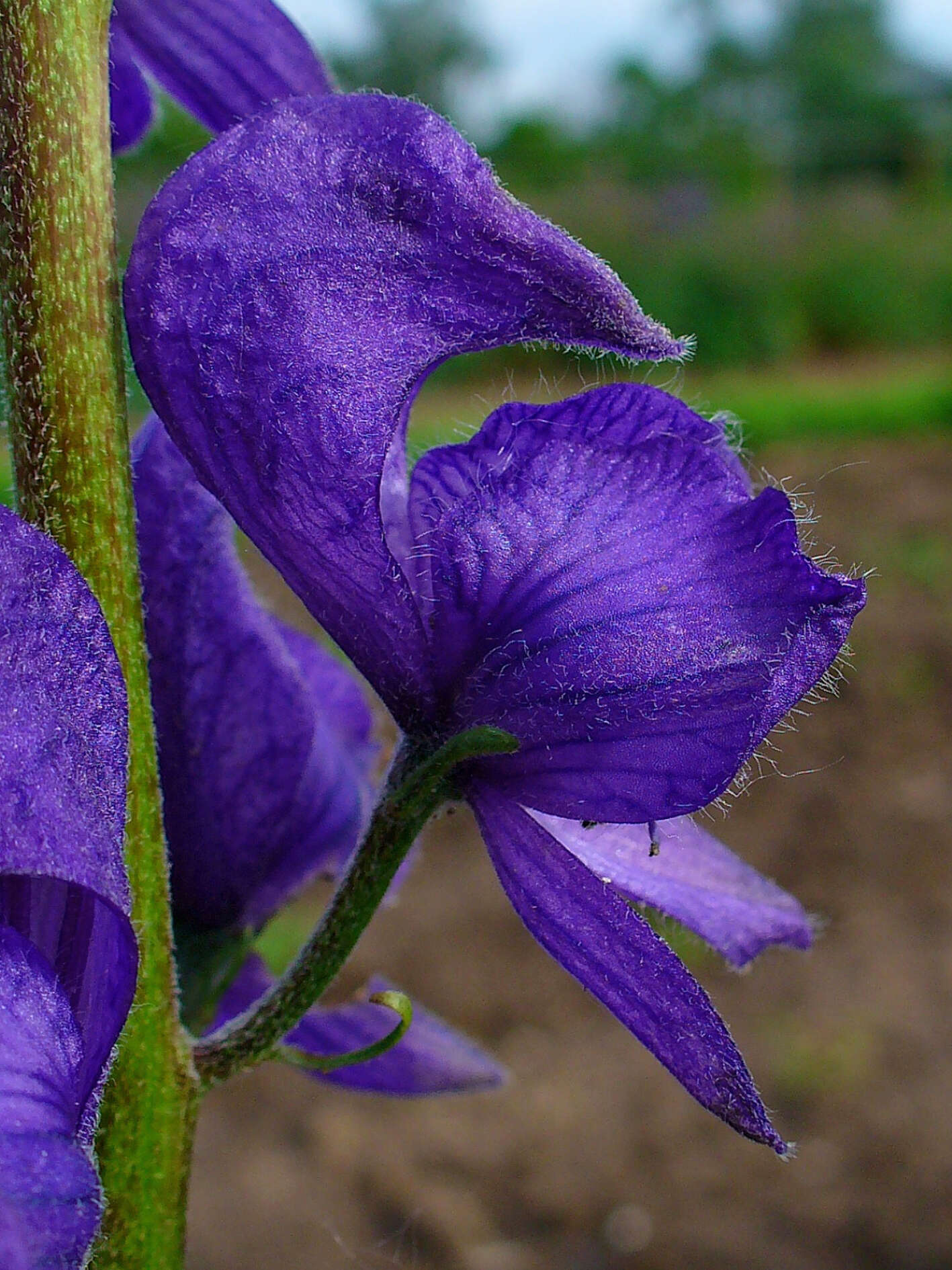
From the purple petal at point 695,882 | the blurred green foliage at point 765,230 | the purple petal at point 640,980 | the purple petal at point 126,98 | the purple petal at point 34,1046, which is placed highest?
the blurred green foliage at point 765,230

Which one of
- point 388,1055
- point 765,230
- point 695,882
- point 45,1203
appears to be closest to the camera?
point 45,1203

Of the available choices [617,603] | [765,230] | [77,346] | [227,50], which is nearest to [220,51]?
[227,50]

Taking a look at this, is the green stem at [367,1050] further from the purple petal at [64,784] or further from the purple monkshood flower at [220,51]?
the purple monkshood flower at [220,51]

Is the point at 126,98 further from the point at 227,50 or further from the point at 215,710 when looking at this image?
the point at 215,710

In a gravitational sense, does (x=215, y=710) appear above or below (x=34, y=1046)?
above

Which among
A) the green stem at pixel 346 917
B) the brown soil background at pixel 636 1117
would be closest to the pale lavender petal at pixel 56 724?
the green stem at pixel 346 917

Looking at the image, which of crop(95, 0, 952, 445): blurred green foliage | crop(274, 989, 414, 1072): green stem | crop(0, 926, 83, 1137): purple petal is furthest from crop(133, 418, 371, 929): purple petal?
crop(95, 0, 952, 445): blurred green foliage

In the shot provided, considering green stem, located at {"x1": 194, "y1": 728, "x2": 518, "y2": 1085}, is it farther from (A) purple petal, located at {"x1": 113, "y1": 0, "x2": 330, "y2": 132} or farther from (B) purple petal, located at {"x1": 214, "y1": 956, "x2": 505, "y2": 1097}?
(A) purple petal, located at {"x1": 113, "y1": 0, "x2": 330, "y2": 132}

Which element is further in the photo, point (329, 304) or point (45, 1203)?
point (329, 304)
